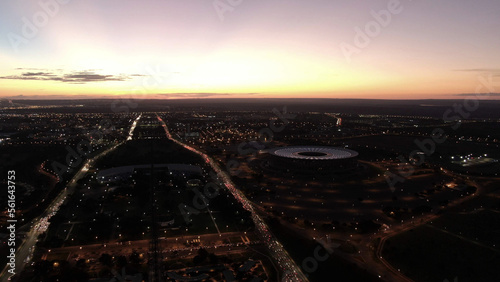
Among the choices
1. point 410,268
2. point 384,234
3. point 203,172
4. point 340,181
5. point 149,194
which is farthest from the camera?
point 203,172

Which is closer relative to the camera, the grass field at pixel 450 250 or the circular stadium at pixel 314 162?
the grass field at pixel 450 250

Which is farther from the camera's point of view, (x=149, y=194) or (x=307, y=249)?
(x=149, y=194)

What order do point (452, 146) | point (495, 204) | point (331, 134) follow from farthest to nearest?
point (331, 134) → point (452, 146) → point (495, 204)

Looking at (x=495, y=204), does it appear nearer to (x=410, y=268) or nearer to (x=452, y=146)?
(x=410, y=268)

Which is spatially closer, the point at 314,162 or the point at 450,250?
the point at 450,250

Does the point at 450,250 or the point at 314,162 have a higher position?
the point at 314,162

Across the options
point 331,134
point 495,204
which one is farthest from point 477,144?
point 495,204

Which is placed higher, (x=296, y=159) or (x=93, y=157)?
(x=296, y=159)

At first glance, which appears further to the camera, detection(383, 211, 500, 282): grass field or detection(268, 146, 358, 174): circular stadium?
detection(268, 146, 358, 174): circular stadium
